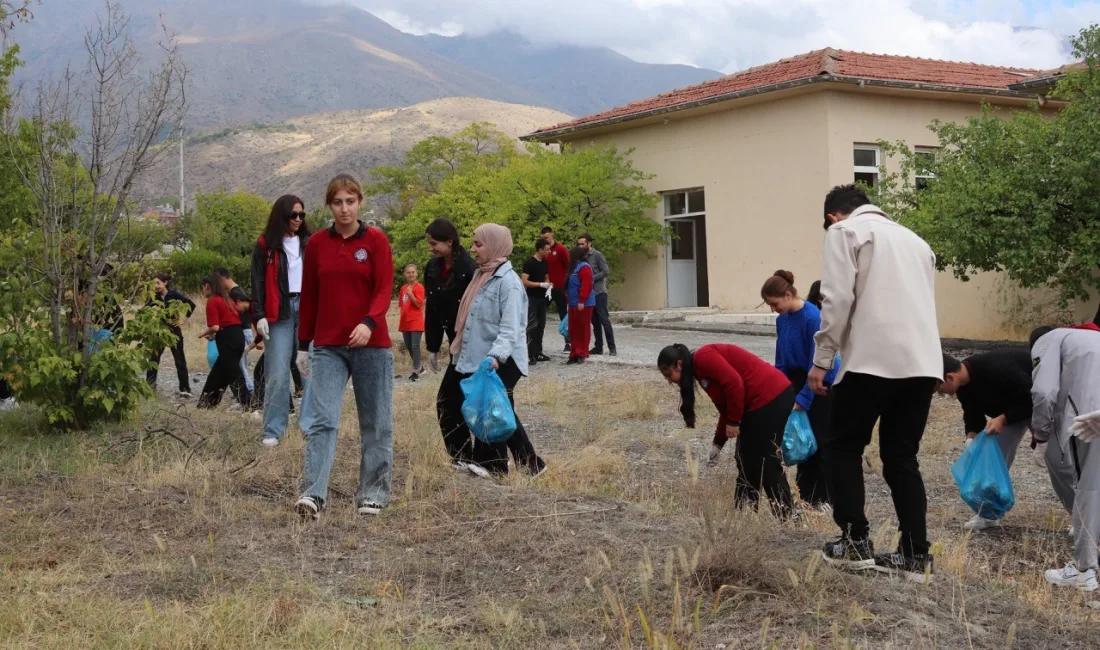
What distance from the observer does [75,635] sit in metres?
4.16

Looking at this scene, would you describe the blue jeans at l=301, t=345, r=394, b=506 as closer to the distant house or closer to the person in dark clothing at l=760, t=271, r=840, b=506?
the person in dark clothing at l=760, t=271, r=840, b=506

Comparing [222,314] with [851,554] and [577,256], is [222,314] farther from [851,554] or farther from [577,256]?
[851,554]

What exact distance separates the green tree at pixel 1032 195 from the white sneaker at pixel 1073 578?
36.7 ft

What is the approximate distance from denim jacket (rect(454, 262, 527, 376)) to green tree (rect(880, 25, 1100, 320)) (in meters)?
10.8

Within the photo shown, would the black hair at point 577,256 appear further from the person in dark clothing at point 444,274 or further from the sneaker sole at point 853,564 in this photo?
the sneaker sole at point 853,564

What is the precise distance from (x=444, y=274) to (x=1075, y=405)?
13.8 feet

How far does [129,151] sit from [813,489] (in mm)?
5735

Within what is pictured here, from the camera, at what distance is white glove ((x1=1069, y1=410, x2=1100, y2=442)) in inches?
222

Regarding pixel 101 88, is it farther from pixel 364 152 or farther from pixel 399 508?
pixel 364 152

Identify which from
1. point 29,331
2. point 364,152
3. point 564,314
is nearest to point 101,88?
point 29,331

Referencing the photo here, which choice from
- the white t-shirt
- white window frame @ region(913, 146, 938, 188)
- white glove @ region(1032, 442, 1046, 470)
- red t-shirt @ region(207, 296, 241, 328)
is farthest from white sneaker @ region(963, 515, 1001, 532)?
white window frame @ region(913, 146, 938, 188)

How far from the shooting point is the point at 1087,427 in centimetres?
568

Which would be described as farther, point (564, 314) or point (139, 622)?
point (564, 314)

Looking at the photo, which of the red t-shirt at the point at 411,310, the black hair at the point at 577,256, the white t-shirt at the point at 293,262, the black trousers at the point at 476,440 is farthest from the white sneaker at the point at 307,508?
the black hair at the point at 577,256
